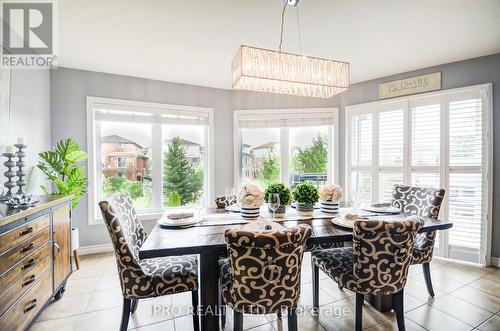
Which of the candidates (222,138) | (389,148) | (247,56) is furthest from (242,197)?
(389,148)

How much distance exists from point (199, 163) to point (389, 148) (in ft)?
9.42

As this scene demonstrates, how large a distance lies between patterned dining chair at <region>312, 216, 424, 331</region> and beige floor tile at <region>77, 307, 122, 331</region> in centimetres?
177

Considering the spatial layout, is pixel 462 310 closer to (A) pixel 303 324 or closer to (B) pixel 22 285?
(A) pixel 303 324

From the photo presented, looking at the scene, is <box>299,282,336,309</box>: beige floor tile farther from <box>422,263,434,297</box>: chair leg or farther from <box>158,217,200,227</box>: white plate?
<box>158,217,200,227</box>: white plate

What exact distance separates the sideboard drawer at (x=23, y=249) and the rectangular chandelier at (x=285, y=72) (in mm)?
1832

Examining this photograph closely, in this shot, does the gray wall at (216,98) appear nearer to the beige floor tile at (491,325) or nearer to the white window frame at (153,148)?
the white window frame at (153,148)

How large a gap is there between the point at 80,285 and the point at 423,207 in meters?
3.48

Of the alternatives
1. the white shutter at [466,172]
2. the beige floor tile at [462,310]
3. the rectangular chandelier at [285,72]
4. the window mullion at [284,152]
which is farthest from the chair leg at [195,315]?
the white shutter at [466,172]

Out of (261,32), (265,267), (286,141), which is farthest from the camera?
(286,141)

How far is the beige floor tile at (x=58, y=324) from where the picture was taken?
1767 mm

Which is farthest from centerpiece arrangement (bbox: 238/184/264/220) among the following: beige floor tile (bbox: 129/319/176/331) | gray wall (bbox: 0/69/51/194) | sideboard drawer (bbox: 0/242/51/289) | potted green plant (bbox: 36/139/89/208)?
gray wall (bbox: 0/69/51/194)

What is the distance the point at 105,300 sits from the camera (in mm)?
2137

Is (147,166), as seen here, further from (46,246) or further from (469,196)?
(469,196)

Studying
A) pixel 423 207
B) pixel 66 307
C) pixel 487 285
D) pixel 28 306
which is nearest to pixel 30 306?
pixel 28 306
